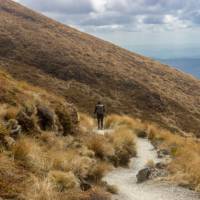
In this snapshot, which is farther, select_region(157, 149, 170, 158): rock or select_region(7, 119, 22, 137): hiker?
select_region(157, 149, 170, 158): rock

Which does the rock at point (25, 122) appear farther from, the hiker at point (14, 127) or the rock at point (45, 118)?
the rock at point (45, 118)

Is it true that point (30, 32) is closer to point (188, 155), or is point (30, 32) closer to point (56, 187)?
point (188, 155)

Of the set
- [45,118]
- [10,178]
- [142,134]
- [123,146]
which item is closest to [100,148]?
[45,118]

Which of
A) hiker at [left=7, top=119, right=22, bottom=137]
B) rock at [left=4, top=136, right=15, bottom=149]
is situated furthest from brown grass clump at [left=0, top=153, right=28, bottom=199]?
hiker at [left=7, top=119, right=22, bottom=137]

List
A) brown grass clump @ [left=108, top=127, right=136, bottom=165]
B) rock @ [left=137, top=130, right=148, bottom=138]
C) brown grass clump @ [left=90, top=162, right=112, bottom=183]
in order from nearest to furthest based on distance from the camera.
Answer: brown grass clump @ [left=90, top=162, right=112, bottom=183]
brown grass clump @ [left=108, top=127, right=136, bottom=165]
rock @ [left=137, top=130, right=148, bottom=138]

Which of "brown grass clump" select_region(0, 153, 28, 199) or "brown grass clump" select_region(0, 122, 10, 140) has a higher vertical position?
"brown grass clump" select_region(0, 122, 10, 140)

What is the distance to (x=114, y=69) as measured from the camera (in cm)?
5894

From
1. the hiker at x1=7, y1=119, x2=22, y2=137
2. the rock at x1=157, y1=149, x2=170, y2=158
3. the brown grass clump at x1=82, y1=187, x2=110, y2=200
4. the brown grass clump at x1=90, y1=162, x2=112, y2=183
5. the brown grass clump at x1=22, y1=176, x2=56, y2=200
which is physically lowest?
the rock at x1=157, y1=149, x2=170, y2=158

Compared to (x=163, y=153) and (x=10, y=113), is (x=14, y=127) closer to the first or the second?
(x=10, y=113)

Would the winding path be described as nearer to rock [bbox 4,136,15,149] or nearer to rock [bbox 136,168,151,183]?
rock [bbox 136,168,151,183]

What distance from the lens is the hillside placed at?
47.9 meters

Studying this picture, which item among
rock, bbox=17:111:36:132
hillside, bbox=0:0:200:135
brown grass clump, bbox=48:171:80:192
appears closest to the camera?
brown grass clump, bbox=48:171:80:192

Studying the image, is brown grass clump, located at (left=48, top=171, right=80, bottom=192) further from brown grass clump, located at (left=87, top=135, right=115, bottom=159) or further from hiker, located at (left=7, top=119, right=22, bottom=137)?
brown grass clump, located at (left=87, top=135, right=115, bottom=159)

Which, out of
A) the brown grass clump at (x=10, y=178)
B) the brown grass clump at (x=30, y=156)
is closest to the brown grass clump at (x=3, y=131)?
the brown grass clump at (x=30, y=156)
